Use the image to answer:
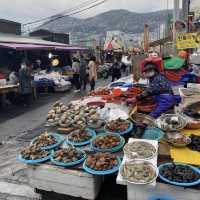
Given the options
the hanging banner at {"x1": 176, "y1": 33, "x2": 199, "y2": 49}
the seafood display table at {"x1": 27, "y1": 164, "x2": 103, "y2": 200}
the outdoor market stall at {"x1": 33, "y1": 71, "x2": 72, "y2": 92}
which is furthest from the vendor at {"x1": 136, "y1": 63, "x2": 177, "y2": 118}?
the outdoor market stall at {"x1": 33, "y1": 71, "x2": 72, "y2": 92}

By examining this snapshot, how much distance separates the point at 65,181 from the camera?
176 inches

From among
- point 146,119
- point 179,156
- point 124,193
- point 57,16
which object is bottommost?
point 124,193

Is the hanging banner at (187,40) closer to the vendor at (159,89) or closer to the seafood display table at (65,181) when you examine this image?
the vendor at (159,89)

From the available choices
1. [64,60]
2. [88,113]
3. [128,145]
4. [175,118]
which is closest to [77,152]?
[128,145]

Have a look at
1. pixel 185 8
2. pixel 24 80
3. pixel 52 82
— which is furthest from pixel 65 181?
pixel 52 82

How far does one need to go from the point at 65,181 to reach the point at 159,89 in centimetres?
234

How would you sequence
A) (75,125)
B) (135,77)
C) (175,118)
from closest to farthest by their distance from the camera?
(175,118), (75,125), (135,77)

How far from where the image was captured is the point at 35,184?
4723mm

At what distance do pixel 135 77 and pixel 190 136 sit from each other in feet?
20.3

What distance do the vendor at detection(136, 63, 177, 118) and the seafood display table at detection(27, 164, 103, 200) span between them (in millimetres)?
1806

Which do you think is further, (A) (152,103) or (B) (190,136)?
(A) (152,103)

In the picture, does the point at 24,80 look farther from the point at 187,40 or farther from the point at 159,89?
the point at 159,89

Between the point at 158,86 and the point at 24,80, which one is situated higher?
the point at 158,86

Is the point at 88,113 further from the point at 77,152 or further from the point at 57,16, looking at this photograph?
the point at 57,16
